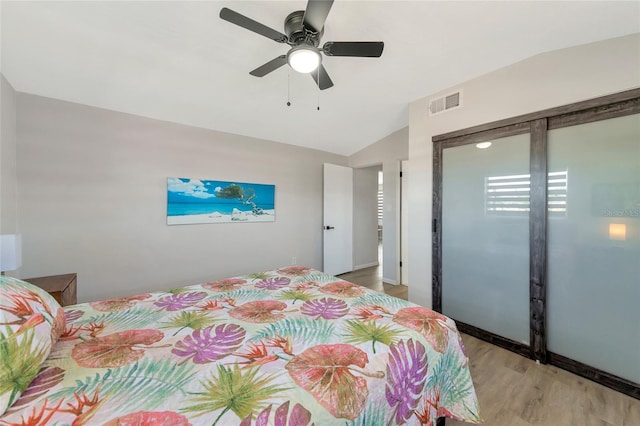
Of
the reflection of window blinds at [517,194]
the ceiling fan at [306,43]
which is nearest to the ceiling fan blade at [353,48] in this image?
the ceiling fan at [306,43]

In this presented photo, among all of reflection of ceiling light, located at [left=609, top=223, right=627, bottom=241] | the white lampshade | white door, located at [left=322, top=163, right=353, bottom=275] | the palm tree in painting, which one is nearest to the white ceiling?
the palm tree in painting

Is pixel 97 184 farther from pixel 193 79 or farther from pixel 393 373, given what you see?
pixel 393 373

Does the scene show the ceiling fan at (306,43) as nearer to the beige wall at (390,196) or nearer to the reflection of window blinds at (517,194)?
the reflection of window blinds at (517,194)

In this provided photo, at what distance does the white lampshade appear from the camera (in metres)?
1.68

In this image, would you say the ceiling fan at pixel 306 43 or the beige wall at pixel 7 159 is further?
the beige wall at pixel 7 159

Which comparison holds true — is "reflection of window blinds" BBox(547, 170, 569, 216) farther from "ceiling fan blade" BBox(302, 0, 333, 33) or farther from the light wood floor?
"ceiling fan blade" BBox(302, 0, 333, 33)

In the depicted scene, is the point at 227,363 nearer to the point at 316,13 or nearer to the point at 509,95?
the point at 316,13

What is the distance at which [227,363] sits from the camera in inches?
39.5

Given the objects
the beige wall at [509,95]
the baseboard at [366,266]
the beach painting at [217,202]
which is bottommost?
the baseboard at [366,266]

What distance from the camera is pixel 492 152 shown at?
249cm

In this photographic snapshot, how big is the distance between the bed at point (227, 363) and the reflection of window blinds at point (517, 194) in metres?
1.57

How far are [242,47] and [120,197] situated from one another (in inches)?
82.6

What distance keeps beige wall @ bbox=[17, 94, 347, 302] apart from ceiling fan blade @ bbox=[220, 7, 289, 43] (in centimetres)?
211

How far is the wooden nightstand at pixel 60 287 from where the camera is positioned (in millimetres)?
1911
